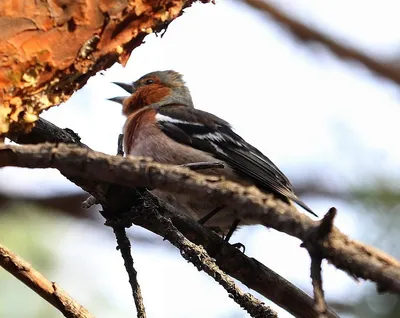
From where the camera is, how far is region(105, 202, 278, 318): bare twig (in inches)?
87.6

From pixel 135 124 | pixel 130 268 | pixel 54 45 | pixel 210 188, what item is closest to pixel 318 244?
pixel 210 188

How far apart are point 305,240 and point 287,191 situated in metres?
2.76

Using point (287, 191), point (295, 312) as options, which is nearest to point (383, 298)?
point (287, 191)

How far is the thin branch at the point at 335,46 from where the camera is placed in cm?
571

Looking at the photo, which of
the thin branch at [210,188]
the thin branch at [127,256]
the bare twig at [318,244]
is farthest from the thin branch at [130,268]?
the bare twig at [318,244]

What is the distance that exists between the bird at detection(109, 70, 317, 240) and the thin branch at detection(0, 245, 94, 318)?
160 cm

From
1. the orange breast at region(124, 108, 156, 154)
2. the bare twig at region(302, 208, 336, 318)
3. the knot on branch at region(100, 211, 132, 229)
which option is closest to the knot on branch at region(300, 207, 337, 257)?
the bare twig at region(302, 208, 336, 318)

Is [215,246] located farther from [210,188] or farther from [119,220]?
[210,188]

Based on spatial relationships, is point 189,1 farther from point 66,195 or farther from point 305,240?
point 66,195

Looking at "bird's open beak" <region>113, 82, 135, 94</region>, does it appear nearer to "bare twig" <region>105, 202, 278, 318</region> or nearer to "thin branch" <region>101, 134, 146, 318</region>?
"thin branch" <region>101, 134, 146, 318</region>

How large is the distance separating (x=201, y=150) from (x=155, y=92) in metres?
1.48

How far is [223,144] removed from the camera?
4.52 meters

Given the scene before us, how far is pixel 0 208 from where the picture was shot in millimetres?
5094

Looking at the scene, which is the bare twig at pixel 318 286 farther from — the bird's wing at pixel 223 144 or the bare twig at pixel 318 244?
the bird's wing at pixel 223 144
